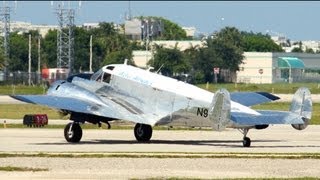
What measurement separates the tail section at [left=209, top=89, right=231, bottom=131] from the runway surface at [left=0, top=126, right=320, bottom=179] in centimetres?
111

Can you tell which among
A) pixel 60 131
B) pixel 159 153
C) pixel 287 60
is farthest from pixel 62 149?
pixel 287 60

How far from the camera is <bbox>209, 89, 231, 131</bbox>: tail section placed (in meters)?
47.2

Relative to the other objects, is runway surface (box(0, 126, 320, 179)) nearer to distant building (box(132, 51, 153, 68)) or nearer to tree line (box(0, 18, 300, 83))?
tree line (box(0, 18, 300, 83))

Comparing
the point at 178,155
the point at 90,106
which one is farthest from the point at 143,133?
the point at 178,155

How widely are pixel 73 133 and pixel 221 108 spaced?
792 centimetres

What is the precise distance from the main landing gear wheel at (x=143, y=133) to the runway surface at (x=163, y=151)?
43cm

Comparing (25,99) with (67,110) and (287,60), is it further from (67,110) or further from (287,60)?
(287,60)

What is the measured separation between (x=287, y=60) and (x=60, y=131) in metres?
81.6

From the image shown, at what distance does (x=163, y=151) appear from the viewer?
150 ft

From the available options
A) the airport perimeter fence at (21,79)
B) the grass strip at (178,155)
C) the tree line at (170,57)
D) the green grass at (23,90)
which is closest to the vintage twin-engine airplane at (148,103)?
the grass strip at (178,155)

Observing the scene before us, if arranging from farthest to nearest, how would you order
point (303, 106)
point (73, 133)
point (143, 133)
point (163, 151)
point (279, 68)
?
point (279, 68) → point (143, 133) → point (73, 133) → point (303, 106) → point (163, 151)

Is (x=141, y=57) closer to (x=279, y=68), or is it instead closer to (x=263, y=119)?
(x=279, y=68)

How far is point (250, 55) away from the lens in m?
182

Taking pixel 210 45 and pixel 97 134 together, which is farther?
pixel 210 45
